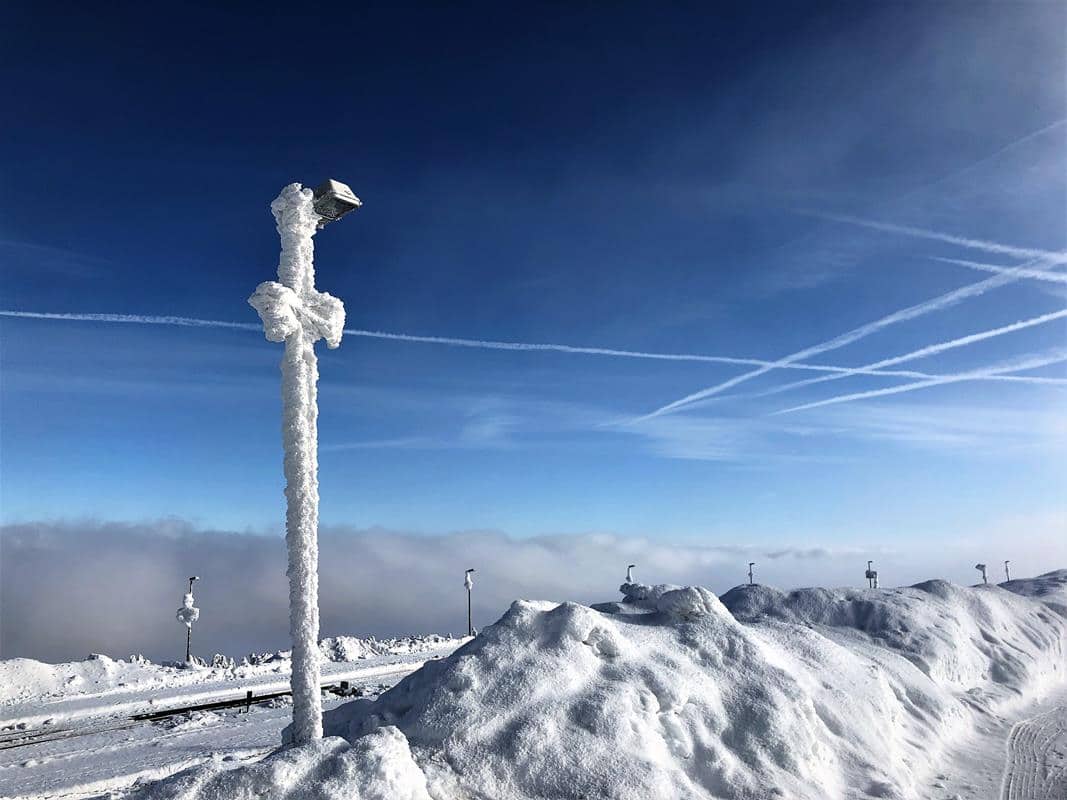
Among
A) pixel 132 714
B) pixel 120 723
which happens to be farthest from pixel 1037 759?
pixel 132 714

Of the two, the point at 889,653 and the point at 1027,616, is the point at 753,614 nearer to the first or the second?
the point at 889,653

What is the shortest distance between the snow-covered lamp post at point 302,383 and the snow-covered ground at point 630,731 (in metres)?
1.54

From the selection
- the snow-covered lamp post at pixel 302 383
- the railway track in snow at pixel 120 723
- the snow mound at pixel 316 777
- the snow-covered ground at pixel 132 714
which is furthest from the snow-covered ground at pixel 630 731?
the snow-covered lamp post at pixel 302 383

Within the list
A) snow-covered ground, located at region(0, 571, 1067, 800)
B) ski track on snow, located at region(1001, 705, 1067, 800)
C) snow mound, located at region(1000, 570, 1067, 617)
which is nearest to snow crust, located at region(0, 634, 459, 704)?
snow-covered ground, located at region(0, 571, 1067, 800)

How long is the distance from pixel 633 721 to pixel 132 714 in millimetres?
19851

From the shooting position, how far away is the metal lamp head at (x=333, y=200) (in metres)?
12.3

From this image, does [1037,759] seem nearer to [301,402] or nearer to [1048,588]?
[301,402]

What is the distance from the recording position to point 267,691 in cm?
2789

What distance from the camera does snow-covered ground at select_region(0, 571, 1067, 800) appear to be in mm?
10688

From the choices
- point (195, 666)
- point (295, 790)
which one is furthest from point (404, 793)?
point (195, 666)

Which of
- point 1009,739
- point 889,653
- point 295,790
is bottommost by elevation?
point 1009,739

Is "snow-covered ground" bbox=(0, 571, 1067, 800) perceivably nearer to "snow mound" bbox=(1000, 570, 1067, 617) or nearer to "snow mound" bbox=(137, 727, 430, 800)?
"snow mound" bbox=(137, 727, 430, 800)

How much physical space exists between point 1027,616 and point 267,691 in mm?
34207

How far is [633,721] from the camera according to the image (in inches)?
487
